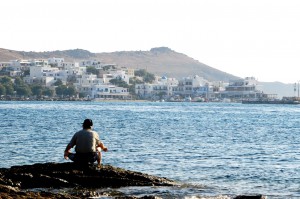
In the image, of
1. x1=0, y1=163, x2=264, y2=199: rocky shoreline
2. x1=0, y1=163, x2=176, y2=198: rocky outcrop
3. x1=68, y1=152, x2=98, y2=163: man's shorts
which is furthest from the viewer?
x1=68, y1=152, x2=98, y2=163: man's shorts

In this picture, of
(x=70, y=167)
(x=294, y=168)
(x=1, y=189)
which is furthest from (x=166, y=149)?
(x=1, y=189)

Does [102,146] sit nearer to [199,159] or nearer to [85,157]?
[85,157]

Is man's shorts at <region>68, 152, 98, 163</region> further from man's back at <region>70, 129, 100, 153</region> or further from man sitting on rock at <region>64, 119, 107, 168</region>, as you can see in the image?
man's back at <region>70, 129, 100, 153</region>

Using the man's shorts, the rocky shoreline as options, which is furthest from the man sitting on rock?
the rocky shoreline

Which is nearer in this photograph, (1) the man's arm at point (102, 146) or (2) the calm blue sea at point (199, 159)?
(1) the man's arm at point (102, 146)

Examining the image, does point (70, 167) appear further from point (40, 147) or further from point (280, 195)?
point (40, 147)

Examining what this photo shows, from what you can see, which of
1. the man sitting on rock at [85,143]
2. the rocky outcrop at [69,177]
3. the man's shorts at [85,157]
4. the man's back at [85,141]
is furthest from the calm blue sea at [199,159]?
the man's back at [85,141]

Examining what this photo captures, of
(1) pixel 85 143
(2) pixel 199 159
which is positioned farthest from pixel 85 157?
(2) pixel 199 159

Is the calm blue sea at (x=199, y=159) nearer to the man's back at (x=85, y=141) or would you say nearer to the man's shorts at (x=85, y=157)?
the man's shorts at (x=85, y=157)

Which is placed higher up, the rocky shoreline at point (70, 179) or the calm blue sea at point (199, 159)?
the rocky shoreline at point (70, 179)

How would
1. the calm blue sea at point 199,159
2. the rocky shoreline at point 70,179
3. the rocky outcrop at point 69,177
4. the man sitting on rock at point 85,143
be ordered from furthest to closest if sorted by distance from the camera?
the calm blue sea at point 199,159 < the man sitting on rock at point 85,143 < the rocky outcrop at point 69,177 < the rocky shoreline at point 70,179

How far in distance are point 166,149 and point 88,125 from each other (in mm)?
19404

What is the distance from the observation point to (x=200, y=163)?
1287 inches

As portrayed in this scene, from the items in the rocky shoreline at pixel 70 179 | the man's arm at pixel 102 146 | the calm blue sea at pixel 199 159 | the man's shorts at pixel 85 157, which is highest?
the man's arm at pixel 102 146
